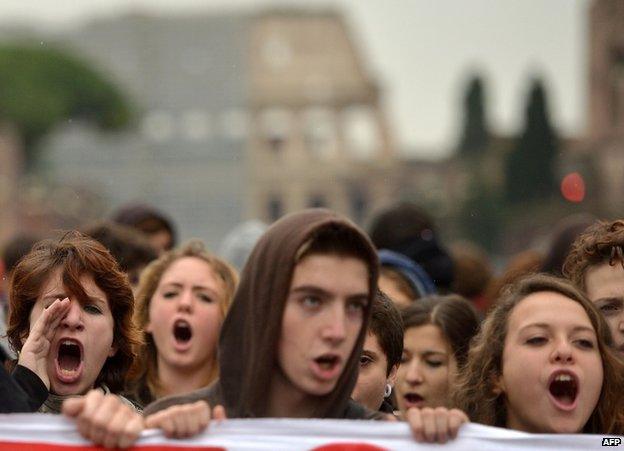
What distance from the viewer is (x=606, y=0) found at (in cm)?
6956

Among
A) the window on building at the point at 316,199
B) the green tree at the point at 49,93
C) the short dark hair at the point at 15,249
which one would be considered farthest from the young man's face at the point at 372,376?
the green tree at the point at 49,93

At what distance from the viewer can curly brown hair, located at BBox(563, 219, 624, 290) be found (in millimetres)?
4668

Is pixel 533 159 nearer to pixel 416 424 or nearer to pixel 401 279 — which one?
pixel 401 279

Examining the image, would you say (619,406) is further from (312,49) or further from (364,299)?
(312,49)

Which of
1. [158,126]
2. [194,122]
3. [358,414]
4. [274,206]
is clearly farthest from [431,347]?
[158,126]

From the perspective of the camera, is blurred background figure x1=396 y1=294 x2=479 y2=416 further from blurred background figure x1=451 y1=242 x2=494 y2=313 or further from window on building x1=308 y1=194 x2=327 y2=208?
window on building x1=308 y1=194 x2=327 y2=208

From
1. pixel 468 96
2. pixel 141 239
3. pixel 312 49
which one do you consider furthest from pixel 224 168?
pixel 141 239

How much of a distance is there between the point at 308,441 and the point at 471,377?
0.79m

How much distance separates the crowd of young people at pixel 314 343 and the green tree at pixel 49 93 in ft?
253

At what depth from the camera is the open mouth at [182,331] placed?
5.62 meters

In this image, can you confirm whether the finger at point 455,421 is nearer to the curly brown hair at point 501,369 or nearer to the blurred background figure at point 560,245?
the curly brown hair at point 501,369

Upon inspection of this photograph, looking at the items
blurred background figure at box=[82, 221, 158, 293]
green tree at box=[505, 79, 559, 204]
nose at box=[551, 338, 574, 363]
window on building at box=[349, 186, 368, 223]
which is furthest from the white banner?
window on building at box=[349, 186, 368, 223]

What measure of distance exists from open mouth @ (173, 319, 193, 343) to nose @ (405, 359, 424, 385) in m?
0.69

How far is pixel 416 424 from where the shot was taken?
3.49 meters
